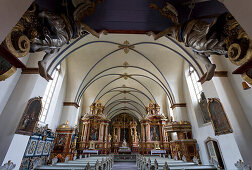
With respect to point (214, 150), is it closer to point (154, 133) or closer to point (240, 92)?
point (240, 92)

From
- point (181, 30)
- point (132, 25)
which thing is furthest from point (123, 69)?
point (181, 30)

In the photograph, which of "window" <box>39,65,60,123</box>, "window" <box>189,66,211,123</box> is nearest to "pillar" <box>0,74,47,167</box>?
"window" <box>39,65,60,123</box>

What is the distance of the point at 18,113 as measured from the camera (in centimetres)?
462

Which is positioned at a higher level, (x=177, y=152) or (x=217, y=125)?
(x=217, y=125)

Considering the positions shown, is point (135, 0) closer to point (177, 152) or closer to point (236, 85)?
point (236, 85)

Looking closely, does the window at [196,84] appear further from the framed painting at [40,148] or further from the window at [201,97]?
the framed painting at [40,148]

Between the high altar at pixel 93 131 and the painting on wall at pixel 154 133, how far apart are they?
5915 mm

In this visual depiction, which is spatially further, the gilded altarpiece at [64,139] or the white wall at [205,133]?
the gilded altarpiece at [64,139]

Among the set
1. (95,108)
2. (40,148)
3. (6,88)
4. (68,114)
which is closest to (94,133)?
(95,108)

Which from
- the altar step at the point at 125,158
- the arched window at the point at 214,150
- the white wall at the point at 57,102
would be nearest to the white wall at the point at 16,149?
the white wall at the point at 57,102

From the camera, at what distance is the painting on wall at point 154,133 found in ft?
48.0

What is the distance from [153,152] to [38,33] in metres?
13.6

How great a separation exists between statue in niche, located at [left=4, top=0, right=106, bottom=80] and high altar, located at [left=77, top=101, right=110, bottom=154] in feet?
40.3

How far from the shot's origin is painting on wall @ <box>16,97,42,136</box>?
15.0ft
